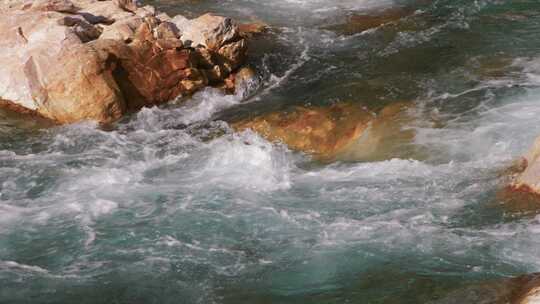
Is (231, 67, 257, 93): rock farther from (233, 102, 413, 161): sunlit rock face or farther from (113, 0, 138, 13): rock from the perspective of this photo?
(113, 0, 138, 13): rock

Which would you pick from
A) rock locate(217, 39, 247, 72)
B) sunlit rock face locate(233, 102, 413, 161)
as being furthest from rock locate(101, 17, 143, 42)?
sunlit rock face locate(233, 102, 413, 161)

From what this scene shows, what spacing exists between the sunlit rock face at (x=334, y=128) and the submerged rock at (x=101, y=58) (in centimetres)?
272

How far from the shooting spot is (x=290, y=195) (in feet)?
41.0

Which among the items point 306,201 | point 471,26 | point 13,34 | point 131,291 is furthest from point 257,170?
point 471,26

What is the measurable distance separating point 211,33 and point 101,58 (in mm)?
3544

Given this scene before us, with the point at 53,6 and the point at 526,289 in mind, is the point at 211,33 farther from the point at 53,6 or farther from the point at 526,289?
the point at 526,289

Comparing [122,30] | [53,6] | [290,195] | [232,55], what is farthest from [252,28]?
[290,195]

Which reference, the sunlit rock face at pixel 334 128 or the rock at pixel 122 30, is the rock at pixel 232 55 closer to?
the rock at pixel 122 30

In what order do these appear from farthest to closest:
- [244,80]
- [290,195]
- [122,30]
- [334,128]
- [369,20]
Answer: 1. [369,20]
2. [244,80]
3. [122,30]
4. [334,128]
5. [290,195]

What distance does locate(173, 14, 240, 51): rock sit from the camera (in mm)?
18438

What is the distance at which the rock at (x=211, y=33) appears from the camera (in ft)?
60.5

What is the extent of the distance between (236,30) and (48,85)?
17.7ft

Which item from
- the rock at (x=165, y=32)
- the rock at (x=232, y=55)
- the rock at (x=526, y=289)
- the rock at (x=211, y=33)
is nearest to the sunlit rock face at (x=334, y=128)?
the rock at (x=232, y=55)

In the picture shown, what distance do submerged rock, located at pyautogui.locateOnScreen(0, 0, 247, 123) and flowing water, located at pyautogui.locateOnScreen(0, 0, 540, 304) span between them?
57cm
